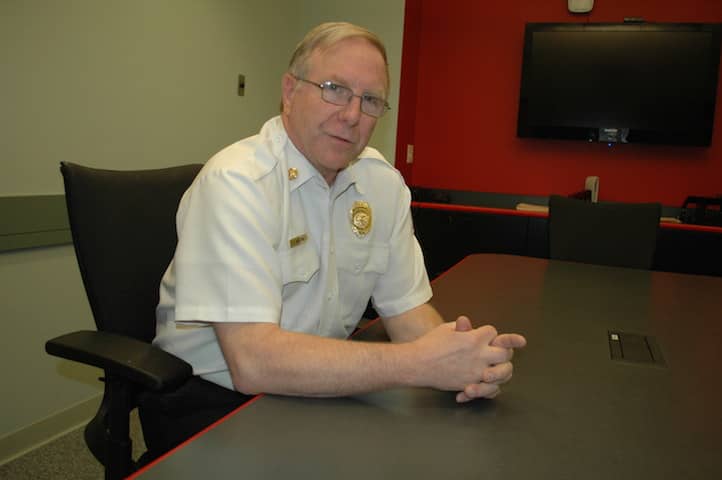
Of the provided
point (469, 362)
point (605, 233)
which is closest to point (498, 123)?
point (605, 233)

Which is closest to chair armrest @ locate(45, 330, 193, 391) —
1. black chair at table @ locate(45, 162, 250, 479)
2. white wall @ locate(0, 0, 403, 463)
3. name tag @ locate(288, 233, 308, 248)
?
black chair at table @ locate(45, 162, 250, 479)

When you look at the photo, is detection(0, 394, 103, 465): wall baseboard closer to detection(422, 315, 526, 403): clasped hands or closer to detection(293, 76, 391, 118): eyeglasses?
detection(293, 76, 391, 118): eyeglasses

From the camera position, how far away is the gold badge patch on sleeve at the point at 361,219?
55.1 inches

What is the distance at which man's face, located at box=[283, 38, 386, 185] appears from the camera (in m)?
1.25

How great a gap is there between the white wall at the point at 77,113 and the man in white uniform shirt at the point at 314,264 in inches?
47.1

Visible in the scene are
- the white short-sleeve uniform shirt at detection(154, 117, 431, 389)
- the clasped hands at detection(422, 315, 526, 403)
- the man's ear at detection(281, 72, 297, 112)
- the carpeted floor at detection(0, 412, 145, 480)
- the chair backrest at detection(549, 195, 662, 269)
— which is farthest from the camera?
the chair backrest at detection(549, 195, 662, 269)

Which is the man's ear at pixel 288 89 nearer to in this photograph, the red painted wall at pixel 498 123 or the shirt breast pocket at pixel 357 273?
the shirt breast pocket at pixel 357 273

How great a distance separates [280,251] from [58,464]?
5.04 feet

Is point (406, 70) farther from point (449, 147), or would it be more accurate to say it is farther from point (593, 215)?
point (593, 215)

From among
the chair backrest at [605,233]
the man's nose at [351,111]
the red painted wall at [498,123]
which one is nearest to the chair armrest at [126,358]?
the man's nose at [351,111]

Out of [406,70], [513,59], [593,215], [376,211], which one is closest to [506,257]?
[593,215]

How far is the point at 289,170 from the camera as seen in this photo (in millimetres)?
1269

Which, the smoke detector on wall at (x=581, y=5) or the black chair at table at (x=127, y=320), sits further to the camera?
the smoke detector on wall at (x=581, y=5)

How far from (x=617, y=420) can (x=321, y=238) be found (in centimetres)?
69
